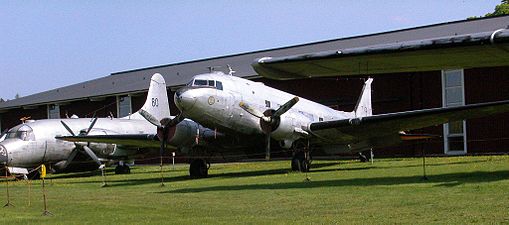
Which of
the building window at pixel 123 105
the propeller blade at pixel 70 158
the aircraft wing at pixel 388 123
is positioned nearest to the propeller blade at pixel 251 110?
the aircraft wing at pixel 388 123

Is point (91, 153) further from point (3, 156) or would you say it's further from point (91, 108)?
point (91, 108)

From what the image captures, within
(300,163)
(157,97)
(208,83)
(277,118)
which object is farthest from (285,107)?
(157,97)

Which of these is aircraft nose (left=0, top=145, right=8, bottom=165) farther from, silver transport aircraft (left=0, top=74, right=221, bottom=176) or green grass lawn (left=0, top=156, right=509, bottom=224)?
green grass lawn (left=0, top=156, right=509, bottom=224)

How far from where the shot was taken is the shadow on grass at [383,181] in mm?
17403

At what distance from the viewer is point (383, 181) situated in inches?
733

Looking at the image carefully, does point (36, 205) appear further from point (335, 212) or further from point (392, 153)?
point (392, 153)

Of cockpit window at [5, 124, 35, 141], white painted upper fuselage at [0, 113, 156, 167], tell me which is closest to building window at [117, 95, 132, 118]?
white painted upper fuselage at [0, 113, 156, 167]

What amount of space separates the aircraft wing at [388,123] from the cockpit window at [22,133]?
14.4 metres

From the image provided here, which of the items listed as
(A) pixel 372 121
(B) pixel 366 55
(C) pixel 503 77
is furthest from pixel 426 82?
(B) pixel 366 55

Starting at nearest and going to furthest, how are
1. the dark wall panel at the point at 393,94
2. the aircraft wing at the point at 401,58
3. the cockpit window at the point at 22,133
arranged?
the aircraft wing at the point at 401,58 < the cockpit window at the point at 22,133 < the dark wall panel at the point at 393,94

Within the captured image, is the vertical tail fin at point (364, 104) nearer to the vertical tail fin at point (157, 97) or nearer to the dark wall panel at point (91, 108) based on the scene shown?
the vertical tail fin at point (157, 97)

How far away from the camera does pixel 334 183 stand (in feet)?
62.6

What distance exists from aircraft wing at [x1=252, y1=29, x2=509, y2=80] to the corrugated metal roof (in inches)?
924

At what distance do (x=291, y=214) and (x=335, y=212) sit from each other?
2.53 feet
